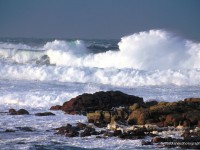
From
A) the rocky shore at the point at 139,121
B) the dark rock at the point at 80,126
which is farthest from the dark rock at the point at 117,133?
the dark rock at the point at 80,126

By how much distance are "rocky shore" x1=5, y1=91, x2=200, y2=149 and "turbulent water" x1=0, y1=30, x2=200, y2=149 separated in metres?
0.51

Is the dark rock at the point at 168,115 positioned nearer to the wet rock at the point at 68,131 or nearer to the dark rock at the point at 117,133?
the dark rock at the point at 117,133

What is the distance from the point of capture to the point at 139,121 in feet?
50.1

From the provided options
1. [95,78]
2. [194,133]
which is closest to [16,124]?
[194,133]

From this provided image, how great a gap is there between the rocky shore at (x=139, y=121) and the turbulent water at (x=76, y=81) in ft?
1.68

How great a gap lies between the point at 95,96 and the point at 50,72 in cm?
1475

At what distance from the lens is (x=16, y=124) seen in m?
15.2

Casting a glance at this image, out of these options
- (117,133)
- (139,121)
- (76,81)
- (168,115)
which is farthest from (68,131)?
(76,81)

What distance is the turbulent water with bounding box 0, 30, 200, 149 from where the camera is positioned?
1331 cm

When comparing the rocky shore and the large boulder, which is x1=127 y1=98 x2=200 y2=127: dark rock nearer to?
the rocky shore

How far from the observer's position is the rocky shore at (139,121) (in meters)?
13.3

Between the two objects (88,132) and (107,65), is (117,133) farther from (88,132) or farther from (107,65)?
(107,65)

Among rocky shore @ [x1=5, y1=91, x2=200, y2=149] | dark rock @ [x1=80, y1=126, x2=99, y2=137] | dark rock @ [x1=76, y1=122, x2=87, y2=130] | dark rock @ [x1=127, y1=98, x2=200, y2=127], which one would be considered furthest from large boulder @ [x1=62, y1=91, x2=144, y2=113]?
dark rock @ [x1=80, y1=126, x2=99, y2=137]

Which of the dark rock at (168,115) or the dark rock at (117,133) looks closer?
the dark rock at (117,133)
